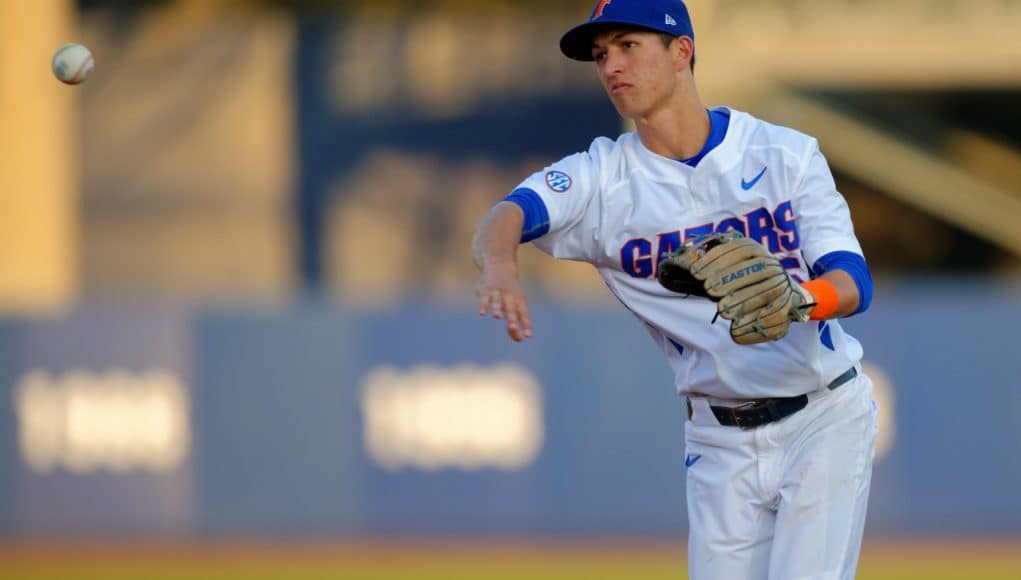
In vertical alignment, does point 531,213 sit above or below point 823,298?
above

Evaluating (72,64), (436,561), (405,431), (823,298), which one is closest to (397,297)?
(405,431)

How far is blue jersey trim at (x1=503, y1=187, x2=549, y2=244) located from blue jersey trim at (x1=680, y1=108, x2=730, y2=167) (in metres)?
0.48

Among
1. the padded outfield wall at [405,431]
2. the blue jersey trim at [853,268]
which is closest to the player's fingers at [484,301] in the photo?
the blue jersey trim at [853,268]

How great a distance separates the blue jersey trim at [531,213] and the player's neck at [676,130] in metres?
0.45

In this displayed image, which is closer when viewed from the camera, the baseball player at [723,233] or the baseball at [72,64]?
the baseball player at [723,233]

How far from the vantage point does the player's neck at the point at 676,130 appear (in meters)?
4.36

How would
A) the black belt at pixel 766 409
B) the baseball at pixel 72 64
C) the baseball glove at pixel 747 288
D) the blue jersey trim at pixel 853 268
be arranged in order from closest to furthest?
the baseball glove at pixel 747 288 → the blue jersey trim at pixel 853 268 → the black belt at pixel 766 409 → the baseball at pixel 72 64

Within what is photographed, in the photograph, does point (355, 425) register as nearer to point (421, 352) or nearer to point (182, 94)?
→ point (421, 352)

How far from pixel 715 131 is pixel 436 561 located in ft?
19.7

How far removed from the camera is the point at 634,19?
4.21m

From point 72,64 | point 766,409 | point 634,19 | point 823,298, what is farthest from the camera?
point 72,64

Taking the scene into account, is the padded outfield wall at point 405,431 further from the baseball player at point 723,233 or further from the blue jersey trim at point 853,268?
the blue jersey trim at point 853,268

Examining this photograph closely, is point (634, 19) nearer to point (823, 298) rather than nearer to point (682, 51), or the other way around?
point (682, 51)

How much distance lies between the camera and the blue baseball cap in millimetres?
4219
